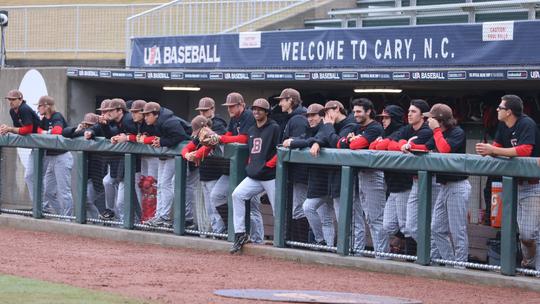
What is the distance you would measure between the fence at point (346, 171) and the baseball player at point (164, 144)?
0.39 ft

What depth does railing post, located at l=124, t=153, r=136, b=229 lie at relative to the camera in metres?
11.9

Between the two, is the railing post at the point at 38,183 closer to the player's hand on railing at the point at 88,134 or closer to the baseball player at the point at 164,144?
the player's hand on railing at the point at 88,134

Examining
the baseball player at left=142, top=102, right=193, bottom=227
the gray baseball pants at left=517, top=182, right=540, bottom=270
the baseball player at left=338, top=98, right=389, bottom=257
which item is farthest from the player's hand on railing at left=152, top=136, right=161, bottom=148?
the gray baseball pants at left=517, top=182, right=540, bottom=270

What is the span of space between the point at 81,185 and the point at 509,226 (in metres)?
5.89

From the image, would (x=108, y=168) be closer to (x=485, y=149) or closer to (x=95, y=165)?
(x=95, y=165)

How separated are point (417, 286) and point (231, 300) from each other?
1940mm

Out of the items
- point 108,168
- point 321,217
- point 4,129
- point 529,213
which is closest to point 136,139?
point 108,168

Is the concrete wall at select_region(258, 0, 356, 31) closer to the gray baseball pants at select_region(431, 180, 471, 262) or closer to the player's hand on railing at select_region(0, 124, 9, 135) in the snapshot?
the player's hand on railing at select_region(0, 124, 9, 135)

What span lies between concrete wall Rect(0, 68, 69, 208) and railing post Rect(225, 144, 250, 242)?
384 centimetres

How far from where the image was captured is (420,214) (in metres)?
9.27

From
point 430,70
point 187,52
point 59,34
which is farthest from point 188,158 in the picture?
point 59,34

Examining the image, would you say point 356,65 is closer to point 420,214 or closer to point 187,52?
point 187,52

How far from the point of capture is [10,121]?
1686 centimetres

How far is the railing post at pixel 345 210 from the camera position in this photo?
32.3 ft
